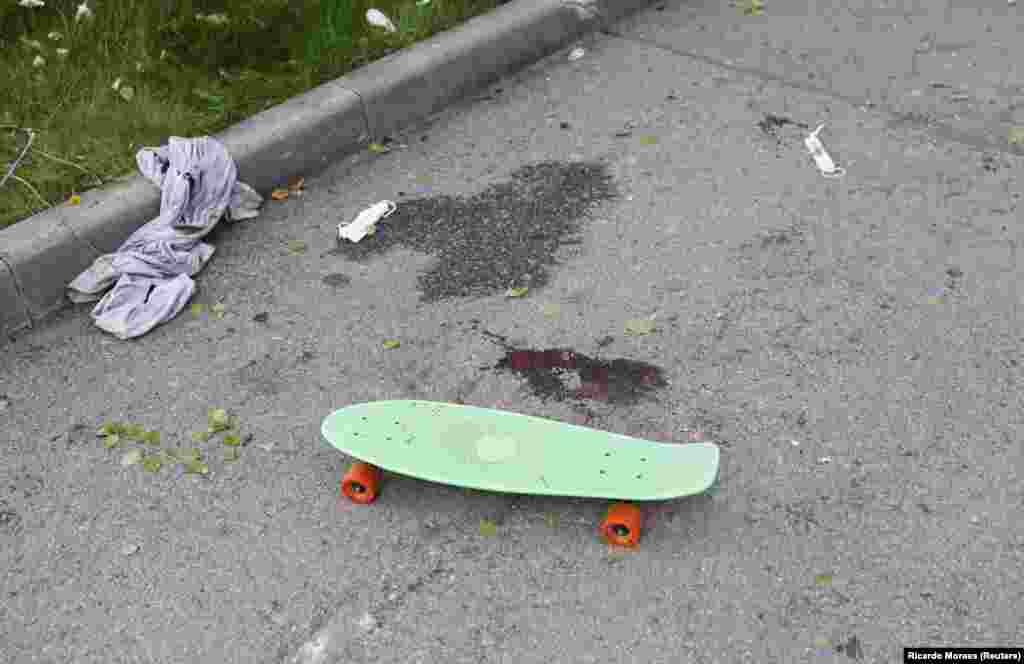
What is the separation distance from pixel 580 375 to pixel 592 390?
0.09m

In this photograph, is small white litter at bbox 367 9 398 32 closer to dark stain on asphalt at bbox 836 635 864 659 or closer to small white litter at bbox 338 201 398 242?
small white litter at bbox 338 201 398 242

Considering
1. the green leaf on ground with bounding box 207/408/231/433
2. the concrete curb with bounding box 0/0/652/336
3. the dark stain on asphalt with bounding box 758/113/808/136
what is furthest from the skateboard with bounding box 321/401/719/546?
the dark stain on asphalt with bounding box 758/113/808/136

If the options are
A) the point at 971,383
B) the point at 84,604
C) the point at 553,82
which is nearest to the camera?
the point at 84,604

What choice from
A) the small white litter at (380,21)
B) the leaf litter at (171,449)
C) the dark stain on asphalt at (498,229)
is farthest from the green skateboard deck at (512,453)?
the small white litter at (380,21)

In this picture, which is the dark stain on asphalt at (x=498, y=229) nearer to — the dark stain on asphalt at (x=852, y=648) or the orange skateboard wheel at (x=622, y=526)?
the orange skateboard wheel at (x=622, y=526)

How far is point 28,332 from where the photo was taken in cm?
347

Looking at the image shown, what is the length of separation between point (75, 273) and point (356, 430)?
1.47 metres

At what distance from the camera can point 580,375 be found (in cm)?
315

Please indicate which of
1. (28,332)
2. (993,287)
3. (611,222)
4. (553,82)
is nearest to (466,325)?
(611,222)

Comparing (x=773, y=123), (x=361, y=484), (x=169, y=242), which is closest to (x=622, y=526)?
(x=361, y=484)

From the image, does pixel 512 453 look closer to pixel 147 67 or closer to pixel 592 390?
pixel 592 390

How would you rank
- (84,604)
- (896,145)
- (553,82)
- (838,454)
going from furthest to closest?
(553,82), (896,145), (838,454), (84,604)

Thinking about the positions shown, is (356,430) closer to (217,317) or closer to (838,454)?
(217,317)

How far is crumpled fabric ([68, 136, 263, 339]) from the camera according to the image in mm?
3486
